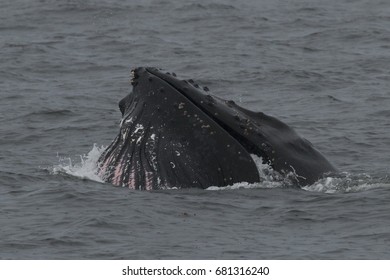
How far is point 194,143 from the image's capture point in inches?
642

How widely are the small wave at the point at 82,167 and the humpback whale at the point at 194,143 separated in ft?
3.49

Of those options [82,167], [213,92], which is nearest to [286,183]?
[82,167]

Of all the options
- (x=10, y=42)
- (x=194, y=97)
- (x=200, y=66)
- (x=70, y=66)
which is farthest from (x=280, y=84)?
(x=194, y=97)

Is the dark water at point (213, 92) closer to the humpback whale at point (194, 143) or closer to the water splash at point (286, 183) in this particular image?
the water splash at point (286, 183)

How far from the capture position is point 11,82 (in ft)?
96.7

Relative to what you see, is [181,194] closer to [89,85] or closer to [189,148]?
[189,148]

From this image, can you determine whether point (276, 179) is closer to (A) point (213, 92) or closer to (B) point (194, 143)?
(B) point (194, 143)

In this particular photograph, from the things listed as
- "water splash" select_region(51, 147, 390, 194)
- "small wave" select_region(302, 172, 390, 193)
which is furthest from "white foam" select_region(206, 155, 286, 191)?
"small wave" select_region(302, 172, 390, 193)

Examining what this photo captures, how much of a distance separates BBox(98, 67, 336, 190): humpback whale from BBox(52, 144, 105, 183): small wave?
1.06 m

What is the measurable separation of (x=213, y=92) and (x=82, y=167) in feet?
30.5

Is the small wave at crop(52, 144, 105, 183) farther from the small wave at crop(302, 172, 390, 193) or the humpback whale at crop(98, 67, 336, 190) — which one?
the small wave at crop(302, 172, 390, 193)

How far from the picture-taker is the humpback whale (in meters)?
16.3

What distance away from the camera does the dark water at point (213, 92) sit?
15336 millimetres

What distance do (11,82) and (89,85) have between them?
188cm
